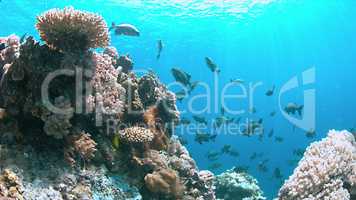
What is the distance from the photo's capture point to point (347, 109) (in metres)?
109

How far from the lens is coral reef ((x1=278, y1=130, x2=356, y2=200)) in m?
5.93

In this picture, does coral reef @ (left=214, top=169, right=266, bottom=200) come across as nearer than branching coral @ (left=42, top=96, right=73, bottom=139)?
No

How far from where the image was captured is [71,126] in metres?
5.20

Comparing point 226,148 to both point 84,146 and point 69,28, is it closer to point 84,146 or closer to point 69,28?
point 84,146

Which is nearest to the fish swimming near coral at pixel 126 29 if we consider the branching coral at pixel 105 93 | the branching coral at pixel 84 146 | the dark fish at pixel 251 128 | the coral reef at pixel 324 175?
the dark fish at pixel 251 128

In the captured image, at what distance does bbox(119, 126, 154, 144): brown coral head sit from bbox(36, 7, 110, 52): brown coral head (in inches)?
59.1

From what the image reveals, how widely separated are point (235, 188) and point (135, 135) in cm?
680

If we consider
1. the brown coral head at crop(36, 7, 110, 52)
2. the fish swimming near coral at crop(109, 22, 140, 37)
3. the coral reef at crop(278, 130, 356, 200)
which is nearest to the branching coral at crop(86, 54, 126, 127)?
the brown coral head at crop(36, 7, 110, 52)

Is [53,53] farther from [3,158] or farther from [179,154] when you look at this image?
[179,154]

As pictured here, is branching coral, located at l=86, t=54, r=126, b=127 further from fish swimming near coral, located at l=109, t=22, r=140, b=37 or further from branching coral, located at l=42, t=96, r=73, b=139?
fish swimming near coral, located at l=109, t=22, r=140, b=37

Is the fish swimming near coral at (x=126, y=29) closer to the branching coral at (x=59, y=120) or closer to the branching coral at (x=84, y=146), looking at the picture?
the branching coral at (x=84, y=146)

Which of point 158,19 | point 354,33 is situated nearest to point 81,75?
point 158,19

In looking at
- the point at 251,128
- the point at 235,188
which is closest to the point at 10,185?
the point at 235,188

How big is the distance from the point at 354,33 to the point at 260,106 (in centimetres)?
5058
